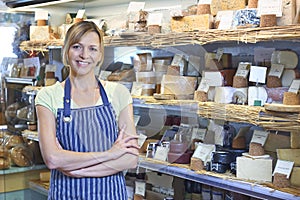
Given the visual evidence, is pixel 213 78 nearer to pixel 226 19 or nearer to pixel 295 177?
pixel 226 19

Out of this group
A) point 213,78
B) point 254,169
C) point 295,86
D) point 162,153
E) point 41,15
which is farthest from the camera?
point 41,15

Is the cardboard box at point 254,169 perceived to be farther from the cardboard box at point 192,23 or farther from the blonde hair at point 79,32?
the blonde hair at point 79,32

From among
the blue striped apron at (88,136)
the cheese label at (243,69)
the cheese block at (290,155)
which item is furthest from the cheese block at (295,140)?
the blue striped apron at (88,136)

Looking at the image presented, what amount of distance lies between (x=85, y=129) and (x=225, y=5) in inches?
29.0

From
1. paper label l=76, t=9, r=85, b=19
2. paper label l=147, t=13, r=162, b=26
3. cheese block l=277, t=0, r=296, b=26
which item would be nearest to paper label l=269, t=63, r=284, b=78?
cheese block l=277, t=0, r=296, b=26

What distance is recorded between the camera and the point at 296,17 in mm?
1588

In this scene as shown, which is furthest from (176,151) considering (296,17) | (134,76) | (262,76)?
(296,17)

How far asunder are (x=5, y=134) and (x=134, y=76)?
4.12ft

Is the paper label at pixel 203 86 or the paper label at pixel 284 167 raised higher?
the paper label at pixel 203 86

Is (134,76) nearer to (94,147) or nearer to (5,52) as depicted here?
(94,147)

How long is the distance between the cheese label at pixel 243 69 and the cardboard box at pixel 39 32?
3.69ft

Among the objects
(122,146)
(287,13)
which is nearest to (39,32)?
(122,146)

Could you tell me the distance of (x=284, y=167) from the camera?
5.55 feet

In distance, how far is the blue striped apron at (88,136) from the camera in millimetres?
1566
